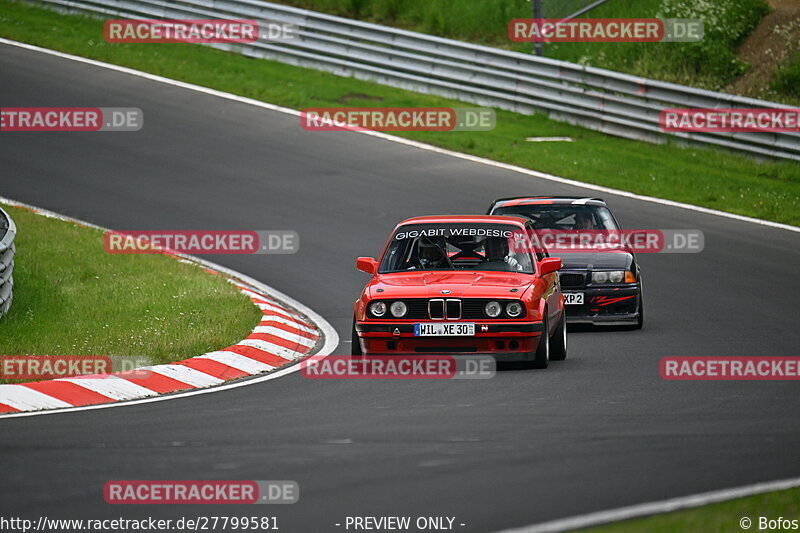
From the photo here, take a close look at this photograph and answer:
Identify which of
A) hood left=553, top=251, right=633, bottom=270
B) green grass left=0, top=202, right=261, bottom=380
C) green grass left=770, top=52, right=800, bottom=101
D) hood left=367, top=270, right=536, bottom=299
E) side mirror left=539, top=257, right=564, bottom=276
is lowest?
green grass left=0, top=202, right=261, bottom=380

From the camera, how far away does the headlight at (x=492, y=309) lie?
11266 mm

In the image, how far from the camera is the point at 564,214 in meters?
15.5

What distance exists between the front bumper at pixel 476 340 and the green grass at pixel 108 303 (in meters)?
1.78

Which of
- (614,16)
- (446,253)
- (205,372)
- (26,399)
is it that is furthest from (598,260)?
(614,16)

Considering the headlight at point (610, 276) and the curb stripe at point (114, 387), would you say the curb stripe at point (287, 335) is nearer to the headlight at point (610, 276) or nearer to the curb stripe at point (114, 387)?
the curb stripe at point (114, 387)

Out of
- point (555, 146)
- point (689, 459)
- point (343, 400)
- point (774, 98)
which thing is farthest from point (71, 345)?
point (774, 98)

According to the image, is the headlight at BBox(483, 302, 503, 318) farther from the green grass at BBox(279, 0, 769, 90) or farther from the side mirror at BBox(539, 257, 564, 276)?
the green grass at BBox(279, 0, 769, 90)

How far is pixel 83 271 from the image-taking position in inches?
612

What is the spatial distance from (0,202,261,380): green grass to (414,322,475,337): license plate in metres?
2.06

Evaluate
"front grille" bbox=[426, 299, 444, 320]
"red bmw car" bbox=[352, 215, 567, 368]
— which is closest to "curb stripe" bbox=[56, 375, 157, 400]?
"red bmw car" bbox=[352, 215, 567, 368]

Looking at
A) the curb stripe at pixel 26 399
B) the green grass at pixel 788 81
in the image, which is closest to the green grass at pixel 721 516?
the curb stripe at pixel 26 399

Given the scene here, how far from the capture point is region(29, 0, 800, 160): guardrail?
2483cm

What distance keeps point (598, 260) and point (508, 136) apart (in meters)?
11.2

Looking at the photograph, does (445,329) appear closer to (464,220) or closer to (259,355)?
(464,220)
